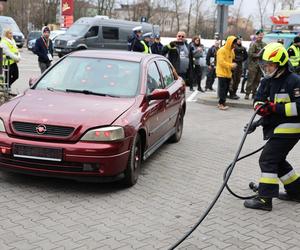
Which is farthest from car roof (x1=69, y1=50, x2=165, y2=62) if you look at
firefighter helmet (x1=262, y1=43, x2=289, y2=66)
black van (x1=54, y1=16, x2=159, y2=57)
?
black van (x1=54, y1=16, x2=159, y2=57)

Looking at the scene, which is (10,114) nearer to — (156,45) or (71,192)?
(71,192)

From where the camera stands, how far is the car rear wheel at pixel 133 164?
5641mm

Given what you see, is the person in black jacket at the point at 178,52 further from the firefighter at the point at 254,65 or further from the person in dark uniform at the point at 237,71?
the firefighter at the point at 254,65

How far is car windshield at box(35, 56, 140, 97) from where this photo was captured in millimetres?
6383

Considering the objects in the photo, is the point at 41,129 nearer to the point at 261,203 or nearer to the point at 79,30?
the point at 261,203

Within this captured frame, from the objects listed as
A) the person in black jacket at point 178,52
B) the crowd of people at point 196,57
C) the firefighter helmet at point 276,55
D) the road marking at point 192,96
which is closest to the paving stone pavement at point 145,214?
the firefighter helmet at point 276,55

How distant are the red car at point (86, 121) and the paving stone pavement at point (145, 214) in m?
0.28

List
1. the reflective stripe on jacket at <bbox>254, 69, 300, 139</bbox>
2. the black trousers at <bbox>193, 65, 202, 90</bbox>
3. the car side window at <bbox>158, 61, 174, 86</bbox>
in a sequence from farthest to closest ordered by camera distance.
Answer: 1. the black trousers at <bbox>193, 65, 202, 90</bbox>
2. the car side window at <bbox>158, 61, 174, 86</bbox>
3. the reflective stripe on jacket at <bbox>254, 69, 300, 139</bbox>

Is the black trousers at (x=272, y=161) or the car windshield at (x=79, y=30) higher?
the car windshield at (x=79, y=30)

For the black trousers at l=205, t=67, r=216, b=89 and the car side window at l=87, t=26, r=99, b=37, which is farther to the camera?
the car side window at l=87, t=26, r=99, b=37

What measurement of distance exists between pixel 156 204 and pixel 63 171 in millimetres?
1059

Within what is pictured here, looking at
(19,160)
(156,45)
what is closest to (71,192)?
(19,160)

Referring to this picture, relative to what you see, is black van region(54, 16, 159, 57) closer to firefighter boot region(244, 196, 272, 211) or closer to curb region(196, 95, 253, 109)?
curb region(196, 95, 253, 109)

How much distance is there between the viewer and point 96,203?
522 centimetres
